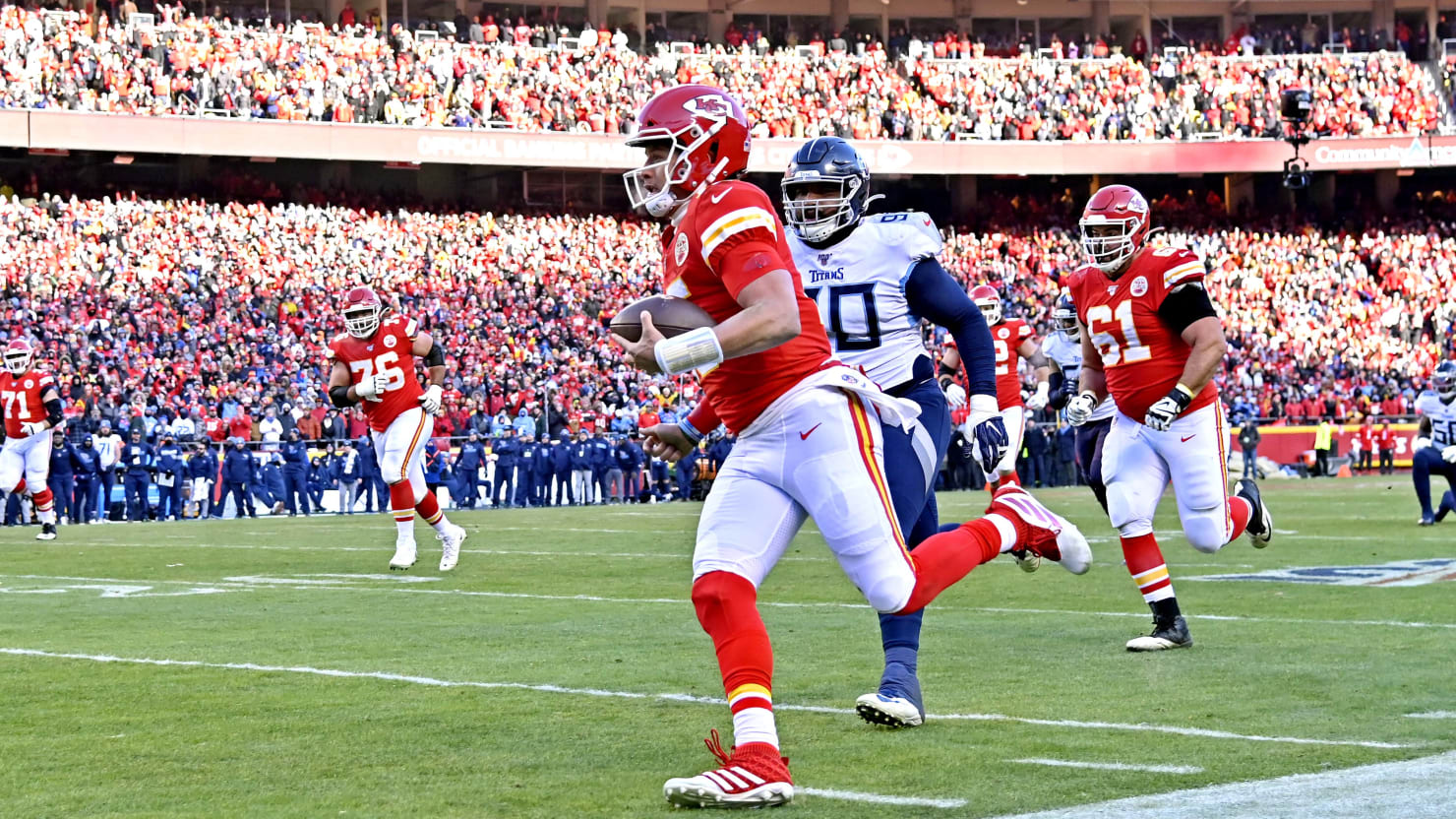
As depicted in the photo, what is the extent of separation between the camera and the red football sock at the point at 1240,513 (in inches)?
309

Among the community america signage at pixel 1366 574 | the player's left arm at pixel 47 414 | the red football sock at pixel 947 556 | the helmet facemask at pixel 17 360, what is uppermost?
the helmet facemask at pixel 17 360

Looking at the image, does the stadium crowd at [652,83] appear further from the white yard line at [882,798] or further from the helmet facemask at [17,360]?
the white yard line at [882,798]

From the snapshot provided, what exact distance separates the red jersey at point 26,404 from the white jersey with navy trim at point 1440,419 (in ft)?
39.7

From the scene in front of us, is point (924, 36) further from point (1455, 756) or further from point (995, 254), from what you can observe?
point (1455, 756)

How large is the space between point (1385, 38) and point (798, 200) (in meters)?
40.6

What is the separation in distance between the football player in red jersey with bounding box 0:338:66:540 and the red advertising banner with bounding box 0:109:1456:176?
1513 centimetres

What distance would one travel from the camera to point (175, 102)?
106 feet

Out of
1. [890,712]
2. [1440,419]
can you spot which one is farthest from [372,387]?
[1440,419]

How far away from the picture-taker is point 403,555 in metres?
12.3

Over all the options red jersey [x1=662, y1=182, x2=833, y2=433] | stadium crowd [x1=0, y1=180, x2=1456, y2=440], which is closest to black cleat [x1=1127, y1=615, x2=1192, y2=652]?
red jersey [x1=662, y1=182, x2=833, y2=433]

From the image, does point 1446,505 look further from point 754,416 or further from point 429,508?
point 754,416

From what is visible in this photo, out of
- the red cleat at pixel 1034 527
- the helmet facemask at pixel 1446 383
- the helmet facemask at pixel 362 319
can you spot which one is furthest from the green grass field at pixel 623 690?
the helmet facemask at pixel 1446 383

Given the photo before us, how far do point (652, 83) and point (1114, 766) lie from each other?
111 ft

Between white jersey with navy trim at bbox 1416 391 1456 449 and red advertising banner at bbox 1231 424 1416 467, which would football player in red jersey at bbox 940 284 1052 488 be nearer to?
white jersey with navy trim at bbox 1416 391 1456 449
